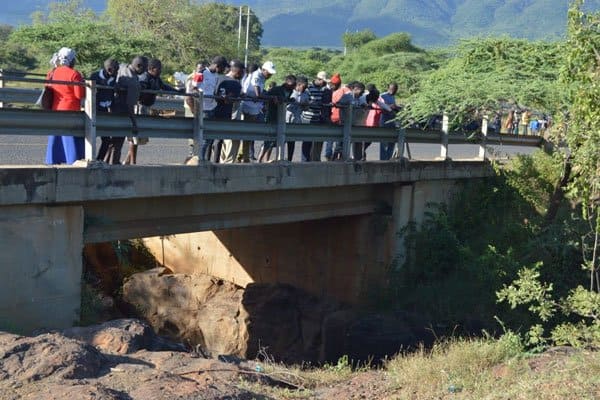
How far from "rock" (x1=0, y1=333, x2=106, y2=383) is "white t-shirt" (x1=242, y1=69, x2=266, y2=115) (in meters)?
6.38

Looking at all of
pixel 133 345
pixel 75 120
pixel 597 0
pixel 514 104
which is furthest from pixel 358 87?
pixel 133 345

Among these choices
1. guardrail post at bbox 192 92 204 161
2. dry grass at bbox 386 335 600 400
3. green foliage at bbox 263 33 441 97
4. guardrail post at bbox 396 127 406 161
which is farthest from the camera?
green foliage at bbox 263 33 441 97

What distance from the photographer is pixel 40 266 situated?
10.1 metres

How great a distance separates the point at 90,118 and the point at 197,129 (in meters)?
1.86

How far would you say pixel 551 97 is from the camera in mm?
14859

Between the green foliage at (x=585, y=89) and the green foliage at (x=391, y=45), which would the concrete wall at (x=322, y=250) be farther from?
the green foliage at (x=391, y=45)

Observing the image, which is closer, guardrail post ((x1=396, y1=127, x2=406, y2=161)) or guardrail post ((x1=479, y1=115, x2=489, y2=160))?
guardrail post ((x1=396, y1=127, x2=406, y2=161))

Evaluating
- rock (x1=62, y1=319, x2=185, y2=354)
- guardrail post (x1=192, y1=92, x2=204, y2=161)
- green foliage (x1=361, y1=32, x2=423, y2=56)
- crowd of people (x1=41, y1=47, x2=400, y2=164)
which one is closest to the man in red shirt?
crowd of people (x1=41, y1=47, x2=400, y2=164)

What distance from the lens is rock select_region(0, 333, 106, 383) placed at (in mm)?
7188

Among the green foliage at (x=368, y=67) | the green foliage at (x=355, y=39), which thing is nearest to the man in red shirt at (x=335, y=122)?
the green foliage at (x=368, y=67)

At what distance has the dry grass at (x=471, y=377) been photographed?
342 inches

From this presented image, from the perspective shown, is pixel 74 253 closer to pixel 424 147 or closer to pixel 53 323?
pixel 53 323

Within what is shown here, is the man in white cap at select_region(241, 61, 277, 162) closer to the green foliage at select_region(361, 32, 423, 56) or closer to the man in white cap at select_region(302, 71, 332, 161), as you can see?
the man in white cap at select_region(302, 71, 332, 161)

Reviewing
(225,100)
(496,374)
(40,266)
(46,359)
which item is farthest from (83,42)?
(46,359)
